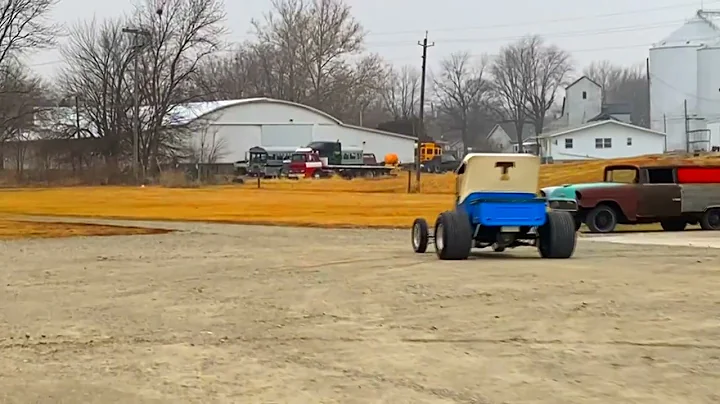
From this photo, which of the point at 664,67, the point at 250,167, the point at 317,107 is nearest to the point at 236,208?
the point at 250,167

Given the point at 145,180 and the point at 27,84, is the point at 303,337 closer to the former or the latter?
the point at 145,180

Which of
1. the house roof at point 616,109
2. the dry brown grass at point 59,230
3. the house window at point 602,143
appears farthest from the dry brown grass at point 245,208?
the house roof at point 616,109

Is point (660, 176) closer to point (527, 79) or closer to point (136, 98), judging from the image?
point (136, 98)

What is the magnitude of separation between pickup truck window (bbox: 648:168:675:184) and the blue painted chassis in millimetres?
9186

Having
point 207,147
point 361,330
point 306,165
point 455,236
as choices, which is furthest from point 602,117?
point 361,330

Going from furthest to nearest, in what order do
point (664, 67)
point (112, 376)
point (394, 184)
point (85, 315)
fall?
point (664, 67) < point (394, 184) < point (85, 315) < point (112, 376)

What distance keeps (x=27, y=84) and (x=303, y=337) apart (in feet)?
241

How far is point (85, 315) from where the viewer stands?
37.4 feet

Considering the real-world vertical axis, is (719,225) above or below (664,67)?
below

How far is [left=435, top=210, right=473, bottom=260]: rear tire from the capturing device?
17609mm

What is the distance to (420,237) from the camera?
64.6 feet

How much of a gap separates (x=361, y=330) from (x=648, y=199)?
1722 cm

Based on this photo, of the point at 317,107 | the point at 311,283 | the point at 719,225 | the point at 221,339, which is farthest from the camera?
the point at 317,107

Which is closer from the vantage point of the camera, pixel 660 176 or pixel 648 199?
pixel 648 199
